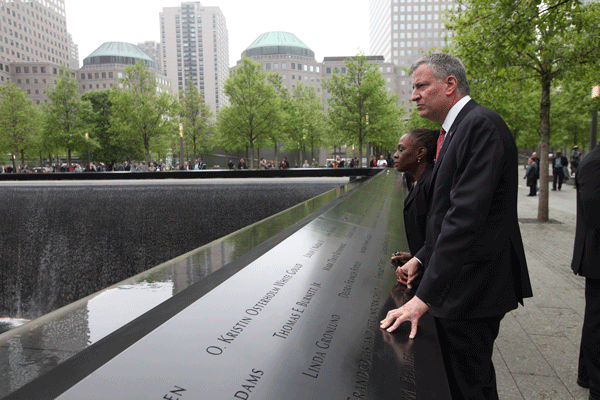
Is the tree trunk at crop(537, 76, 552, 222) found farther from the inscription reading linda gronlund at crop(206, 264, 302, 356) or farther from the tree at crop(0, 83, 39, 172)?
the tree at crop(0, 83, 39, 172)

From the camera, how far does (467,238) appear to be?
1634 millimetres

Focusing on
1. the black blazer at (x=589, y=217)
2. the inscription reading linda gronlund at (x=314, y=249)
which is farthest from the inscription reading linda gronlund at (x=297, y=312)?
the black blazer at (x=589, y=217)

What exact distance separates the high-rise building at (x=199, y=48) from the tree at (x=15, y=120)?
139 m

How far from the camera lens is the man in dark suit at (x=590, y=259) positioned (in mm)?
3082

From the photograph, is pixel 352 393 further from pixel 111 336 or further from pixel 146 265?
pixel 146 265

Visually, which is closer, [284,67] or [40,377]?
[40,377]

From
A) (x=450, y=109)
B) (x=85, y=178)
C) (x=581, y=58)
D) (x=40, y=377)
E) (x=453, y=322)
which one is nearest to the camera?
(x=40, y=377)

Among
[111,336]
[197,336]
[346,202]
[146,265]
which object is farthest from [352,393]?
[146,265]

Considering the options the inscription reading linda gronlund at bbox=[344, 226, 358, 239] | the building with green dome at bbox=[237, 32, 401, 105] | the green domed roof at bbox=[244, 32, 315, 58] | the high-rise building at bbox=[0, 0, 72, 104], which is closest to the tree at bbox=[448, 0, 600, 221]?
the inscription reading linda gronlund at bbox=[344, 226, 358, 239]

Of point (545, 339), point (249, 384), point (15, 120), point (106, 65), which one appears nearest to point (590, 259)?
point (545, 339)

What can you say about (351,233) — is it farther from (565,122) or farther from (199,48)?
(199,48)

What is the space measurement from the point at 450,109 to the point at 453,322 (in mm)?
1035

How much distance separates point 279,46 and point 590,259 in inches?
4656

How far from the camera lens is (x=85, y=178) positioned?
13930 millimetres
